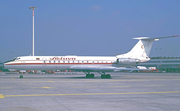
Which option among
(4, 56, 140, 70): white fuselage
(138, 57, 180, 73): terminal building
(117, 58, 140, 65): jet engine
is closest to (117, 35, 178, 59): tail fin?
(117, 58, 140, 65): jet engine

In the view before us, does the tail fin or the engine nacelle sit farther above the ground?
the tail fin

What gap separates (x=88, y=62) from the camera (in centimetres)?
3516

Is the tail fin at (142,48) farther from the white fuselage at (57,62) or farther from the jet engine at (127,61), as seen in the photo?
the white fuselage at (57,62)

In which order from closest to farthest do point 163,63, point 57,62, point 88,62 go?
point 57,62 → point 88,62 → point 163,63

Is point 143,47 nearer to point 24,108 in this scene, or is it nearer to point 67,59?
point 67,59

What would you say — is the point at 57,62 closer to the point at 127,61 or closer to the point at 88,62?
the point at 88,62

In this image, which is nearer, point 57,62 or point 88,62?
point 57,62

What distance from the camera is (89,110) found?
9320 millimetres

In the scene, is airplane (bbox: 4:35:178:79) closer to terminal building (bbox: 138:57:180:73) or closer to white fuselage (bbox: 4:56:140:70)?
white fuselage (bbox: 4:56:140:70)

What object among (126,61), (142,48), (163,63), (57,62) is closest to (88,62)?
(57,62)

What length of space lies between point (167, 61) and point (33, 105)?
124 metres

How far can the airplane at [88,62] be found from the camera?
1305 inches

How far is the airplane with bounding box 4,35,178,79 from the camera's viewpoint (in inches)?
1305

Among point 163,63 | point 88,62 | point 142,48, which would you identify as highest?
point 142,48
